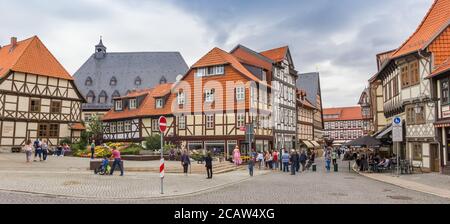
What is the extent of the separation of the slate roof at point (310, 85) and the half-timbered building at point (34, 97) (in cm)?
3790

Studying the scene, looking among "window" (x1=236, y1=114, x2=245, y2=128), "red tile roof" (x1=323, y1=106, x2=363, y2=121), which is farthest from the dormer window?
"red tile roof" (x1=323, y1=106, x2=363, y2=121)

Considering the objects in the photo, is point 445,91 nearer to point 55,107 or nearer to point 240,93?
point 240,93

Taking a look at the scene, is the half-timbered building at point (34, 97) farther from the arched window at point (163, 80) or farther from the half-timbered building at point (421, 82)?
the half-timbered building at point (421, 82)

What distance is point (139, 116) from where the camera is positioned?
40.8 m

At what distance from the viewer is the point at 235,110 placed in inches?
1336

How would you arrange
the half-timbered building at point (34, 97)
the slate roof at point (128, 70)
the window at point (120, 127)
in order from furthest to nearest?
the slate roof at point (128, 70), the window at point (120, 127), the half-timbered building at point (34, 97)

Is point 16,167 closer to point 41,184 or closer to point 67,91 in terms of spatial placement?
point 41,184

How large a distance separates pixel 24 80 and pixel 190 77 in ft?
52.5

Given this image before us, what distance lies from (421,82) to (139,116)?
28.6 m

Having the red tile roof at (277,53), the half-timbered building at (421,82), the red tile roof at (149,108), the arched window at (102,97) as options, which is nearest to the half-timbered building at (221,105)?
the red tile roof at (149,108)

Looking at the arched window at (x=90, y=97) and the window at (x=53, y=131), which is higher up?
the arched window at (x=90, y=97)

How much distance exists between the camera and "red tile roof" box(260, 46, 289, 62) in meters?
42.0

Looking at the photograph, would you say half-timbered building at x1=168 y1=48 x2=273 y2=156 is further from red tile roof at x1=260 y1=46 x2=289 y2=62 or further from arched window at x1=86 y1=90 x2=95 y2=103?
arched window at x1=86 y1=90 x2=95 y2=103

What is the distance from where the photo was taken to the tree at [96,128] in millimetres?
43906
